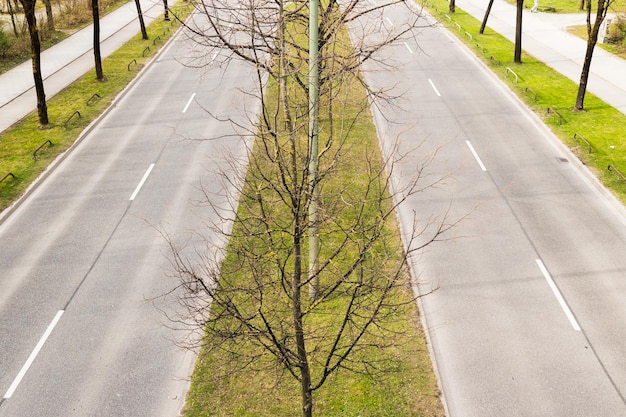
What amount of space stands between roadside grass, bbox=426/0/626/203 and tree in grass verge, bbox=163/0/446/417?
7.38 meters

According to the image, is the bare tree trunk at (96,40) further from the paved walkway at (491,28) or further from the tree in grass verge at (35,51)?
the tree in grass verge at (35,51)

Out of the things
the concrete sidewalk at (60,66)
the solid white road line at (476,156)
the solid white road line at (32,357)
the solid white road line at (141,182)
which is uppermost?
the concrete sidewalk at (60,66)

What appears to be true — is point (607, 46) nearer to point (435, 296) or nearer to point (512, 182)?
point (512, 182)

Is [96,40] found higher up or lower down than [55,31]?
higher up

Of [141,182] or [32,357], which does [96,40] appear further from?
[32,357]

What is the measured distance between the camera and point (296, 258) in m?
8.47

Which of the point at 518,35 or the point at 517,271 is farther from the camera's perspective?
the point at 518,35

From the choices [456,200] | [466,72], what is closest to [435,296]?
[456,200]

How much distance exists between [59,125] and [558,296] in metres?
20.6

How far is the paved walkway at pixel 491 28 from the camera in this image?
91.2 feet

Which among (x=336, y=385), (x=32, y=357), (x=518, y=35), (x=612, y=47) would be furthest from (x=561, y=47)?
(x=32, y=357)

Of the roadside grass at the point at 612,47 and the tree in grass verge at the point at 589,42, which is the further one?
the roadside grass at the point at 612,47

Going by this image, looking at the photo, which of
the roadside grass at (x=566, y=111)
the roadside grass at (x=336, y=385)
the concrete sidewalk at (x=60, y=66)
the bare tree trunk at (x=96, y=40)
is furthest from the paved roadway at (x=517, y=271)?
the bare tree trunk at (x=96, y=40)

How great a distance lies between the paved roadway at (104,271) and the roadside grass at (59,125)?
725mm
